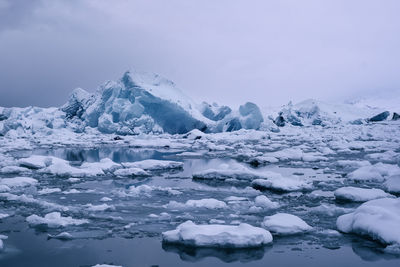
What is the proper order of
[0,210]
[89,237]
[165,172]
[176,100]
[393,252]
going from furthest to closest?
[176,100], [165,172], [0,210], [89,237], [393,252]

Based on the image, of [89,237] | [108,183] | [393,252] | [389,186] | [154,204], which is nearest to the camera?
[393,252]

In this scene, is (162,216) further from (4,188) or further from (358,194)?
(4,188)

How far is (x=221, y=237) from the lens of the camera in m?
4.20

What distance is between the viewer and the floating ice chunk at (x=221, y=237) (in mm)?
4176

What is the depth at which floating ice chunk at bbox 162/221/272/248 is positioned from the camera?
4176 mm

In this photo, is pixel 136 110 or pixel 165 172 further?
pixel 136 110

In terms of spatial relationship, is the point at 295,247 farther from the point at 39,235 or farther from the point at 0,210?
the point at 0,210

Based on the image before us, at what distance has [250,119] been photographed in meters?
32.5

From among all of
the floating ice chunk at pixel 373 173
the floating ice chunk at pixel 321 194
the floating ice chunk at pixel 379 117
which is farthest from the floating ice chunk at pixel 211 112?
the floating ice chunk at pixel 321 194

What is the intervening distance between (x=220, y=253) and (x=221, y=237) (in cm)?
19

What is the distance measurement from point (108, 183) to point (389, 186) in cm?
570

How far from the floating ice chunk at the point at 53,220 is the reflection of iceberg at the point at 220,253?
1520 mm

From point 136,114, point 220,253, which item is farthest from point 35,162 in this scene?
point 136,114

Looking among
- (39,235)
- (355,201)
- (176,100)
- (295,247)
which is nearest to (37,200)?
(39,235)
